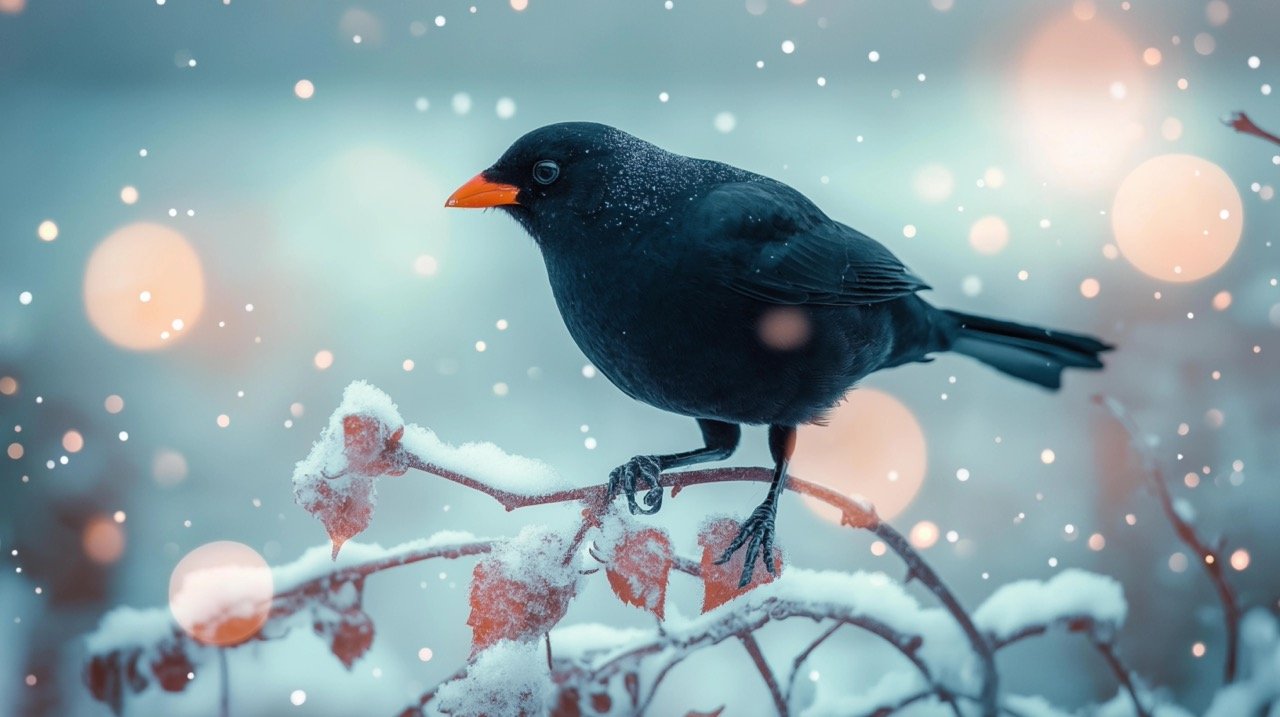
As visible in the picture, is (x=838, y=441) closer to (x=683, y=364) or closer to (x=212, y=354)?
(x=683, y=364)

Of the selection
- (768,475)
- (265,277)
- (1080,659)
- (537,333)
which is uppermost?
(265,277)

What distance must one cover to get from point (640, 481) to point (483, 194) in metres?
0.32

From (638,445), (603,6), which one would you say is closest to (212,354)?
(638,445)

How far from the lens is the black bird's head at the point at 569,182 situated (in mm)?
858

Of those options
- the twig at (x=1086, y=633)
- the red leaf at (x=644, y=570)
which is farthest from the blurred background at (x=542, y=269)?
the red leaf at (x=644, y=570)

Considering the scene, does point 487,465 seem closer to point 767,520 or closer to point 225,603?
point 767,520

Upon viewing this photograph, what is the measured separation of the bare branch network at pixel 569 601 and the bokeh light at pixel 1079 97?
51cm

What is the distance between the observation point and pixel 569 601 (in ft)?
2.29

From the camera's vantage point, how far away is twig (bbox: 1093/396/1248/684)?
108 centimetres

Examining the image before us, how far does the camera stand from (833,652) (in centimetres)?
112

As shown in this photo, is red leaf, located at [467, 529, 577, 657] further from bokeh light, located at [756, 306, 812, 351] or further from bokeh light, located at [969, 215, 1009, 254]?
bokeh light, located at [969, 215, 1009, 254]

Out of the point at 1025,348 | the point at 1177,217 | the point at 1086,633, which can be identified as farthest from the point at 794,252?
the point at 1177,217

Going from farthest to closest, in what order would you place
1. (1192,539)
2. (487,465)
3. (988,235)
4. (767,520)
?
(988,235)
(1192,539)
(767,520)
(487,465)

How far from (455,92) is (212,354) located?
478 mm
